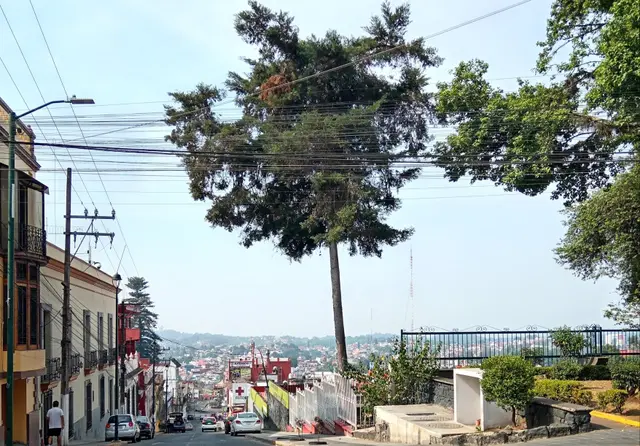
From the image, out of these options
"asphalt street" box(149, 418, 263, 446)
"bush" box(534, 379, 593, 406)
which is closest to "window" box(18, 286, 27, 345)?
"asphalt street" box(149, 418, 263, 446)

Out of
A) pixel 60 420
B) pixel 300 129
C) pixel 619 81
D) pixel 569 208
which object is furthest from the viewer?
pixel 300 129

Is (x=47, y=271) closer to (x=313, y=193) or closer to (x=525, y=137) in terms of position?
(x=313, y=193)

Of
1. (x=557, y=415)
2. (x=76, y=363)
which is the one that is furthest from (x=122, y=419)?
(x=557, y=415)

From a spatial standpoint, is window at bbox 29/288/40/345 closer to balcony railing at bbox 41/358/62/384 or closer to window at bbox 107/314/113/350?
balcony railing at bbox 41/358/62/384

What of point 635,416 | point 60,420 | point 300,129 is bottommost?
point 60,420

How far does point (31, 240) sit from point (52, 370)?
809 centimetres

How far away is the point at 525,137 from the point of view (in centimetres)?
2056

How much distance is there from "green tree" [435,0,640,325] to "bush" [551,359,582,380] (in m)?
1.75

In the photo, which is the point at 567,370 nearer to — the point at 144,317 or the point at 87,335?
the point at 87,335

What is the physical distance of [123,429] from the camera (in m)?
35.7

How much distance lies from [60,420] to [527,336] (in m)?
15.9

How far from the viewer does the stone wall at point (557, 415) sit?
50.7 feet

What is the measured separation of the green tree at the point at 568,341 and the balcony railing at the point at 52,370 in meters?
20.0

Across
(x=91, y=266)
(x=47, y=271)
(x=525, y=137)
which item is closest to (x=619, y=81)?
(x=525, y=137)
